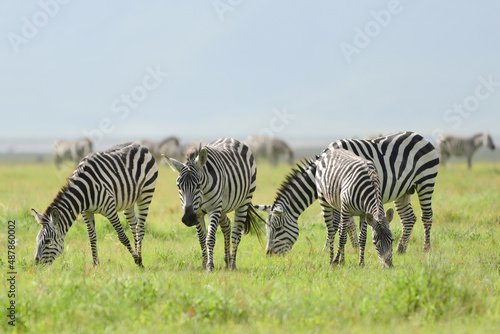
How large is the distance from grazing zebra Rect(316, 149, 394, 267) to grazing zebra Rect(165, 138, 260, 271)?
4.76 feet

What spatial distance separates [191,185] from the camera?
841 centimetres

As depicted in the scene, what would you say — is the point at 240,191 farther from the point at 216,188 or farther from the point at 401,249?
the point at 401,249

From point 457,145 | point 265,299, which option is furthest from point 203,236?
point 457,145

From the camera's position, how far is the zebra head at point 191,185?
27.3 feet

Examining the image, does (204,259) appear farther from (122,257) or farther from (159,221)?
(159,221)

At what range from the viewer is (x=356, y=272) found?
8508 mm

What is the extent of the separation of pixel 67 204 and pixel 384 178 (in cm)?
578

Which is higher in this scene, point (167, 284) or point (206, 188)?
point (206, 188)

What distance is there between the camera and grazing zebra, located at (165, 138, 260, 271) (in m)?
8.44

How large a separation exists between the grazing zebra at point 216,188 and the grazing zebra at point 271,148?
4295 centimetres

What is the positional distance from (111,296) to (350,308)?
2754 mm

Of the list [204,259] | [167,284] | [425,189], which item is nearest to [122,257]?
[204,259]

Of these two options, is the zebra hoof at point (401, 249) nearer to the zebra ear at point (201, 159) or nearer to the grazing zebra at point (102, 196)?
the zebra ear at point (201, 159)

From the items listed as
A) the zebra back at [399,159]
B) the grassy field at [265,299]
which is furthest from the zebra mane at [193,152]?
the zebra back at [399,159]
